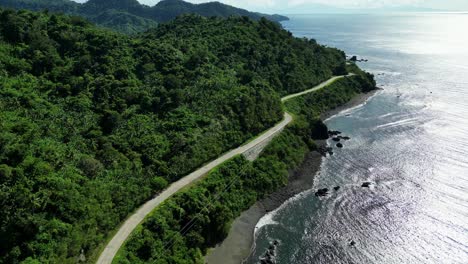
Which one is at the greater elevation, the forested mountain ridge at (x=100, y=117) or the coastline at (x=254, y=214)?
the forested mountain ridge at (x=100, y=117)

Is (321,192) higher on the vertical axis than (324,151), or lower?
A: higher

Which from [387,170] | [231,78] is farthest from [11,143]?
[387,170]

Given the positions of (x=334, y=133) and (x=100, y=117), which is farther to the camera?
(x=334, y=133)

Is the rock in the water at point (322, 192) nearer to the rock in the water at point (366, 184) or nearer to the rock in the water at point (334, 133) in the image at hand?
the rock in the water at point (366, 184)

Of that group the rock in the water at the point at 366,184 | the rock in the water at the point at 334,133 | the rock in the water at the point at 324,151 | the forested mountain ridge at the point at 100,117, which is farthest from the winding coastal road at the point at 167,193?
the rock in the water at the point at 366,184

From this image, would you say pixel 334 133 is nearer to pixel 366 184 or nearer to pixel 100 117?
pixel 366 184

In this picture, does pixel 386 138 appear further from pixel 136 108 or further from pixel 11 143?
pixel 11 143

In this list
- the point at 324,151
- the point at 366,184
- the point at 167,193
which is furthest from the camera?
the point at 324,151

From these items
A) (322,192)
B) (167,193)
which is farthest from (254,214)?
(167,193)
